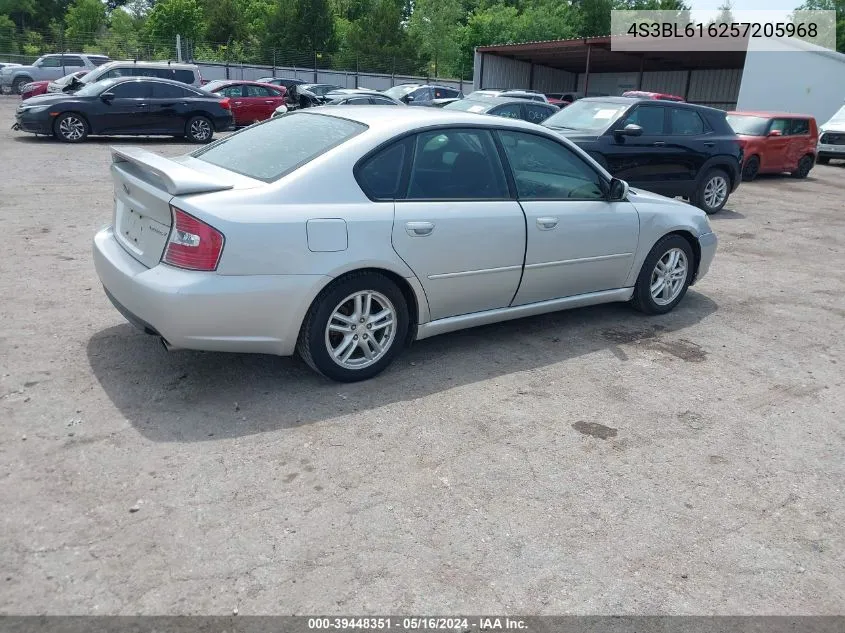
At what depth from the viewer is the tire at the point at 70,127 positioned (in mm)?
15672

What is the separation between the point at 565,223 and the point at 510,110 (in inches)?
352

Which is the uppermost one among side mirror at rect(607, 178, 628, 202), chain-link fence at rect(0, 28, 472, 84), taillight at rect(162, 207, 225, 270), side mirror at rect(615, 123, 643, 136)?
chain-link fence at rect(0, 28, 472, 84)

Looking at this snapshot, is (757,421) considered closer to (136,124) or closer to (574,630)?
(574,630)

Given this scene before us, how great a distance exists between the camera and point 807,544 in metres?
3.25

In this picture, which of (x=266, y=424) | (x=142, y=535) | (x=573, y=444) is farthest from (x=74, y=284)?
(x=573, y=444)

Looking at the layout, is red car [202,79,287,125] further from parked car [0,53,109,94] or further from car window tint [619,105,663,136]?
parked car [0,53,109,94]

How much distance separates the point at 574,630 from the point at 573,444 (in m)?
1.41

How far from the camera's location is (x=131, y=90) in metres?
16.3

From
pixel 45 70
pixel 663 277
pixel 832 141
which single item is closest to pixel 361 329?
pixel 663 277

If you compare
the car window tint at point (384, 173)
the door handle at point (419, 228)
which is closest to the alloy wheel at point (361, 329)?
the door handle at point (419, 228)

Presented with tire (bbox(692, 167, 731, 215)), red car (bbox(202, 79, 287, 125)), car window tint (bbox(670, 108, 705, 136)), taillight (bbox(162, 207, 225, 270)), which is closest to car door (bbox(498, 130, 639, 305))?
taillight (bbox(162, 207, 225, 270))

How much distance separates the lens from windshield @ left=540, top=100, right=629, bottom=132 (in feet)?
34.7

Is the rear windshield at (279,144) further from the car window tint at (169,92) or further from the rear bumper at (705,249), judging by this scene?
the car window tint at (169,92)

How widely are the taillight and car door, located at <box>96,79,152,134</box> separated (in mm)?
13794
